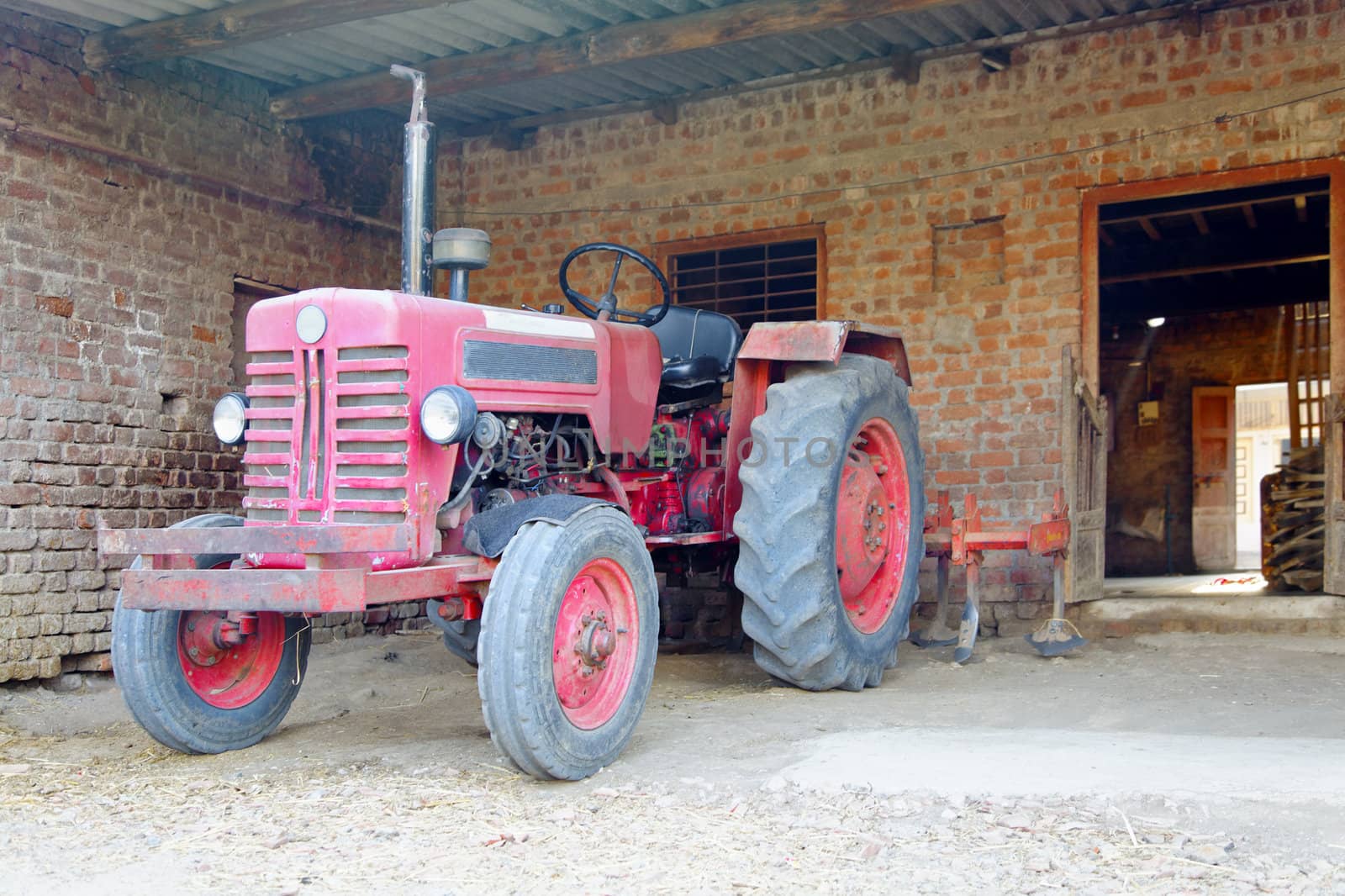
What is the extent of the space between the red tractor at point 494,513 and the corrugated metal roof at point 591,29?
2.27 m

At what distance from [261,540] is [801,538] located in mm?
1984

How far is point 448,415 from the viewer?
3.84 m

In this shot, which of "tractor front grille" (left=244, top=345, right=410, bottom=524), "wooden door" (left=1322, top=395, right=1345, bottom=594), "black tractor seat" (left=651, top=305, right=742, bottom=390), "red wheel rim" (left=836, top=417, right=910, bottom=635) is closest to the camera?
"tractor front grille" (left=244, top=345, right=410, bottom=524)

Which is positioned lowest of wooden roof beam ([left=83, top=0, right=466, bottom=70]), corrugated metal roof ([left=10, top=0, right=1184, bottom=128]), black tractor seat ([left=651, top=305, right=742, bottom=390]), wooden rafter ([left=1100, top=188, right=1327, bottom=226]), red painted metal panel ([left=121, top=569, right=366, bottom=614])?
red painted metal panel ([left=121, top=569, right=366, bottom=614])

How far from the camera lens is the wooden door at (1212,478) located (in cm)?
1438

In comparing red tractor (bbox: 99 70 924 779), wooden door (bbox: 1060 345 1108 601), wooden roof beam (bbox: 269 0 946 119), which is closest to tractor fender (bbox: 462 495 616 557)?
red tractor (bbox: 99 70 924 779)

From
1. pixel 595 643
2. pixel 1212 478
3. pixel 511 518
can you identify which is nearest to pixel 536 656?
pixel 595 643

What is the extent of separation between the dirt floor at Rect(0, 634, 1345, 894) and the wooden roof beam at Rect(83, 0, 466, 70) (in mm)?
3252

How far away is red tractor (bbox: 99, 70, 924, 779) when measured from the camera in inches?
144

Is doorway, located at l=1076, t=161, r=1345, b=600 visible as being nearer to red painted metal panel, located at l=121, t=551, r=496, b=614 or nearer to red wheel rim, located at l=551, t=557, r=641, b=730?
red wheel rim, located at l=551, t=557, r=641, b=730

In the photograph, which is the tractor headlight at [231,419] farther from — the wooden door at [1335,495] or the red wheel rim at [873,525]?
the wooden door at [1335,495]

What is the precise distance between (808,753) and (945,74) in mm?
4825

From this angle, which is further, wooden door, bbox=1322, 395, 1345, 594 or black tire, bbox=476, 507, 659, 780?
wooden door, bbox=1322, 395, 1345, 594

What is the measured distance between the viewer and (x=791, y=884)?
279cm
